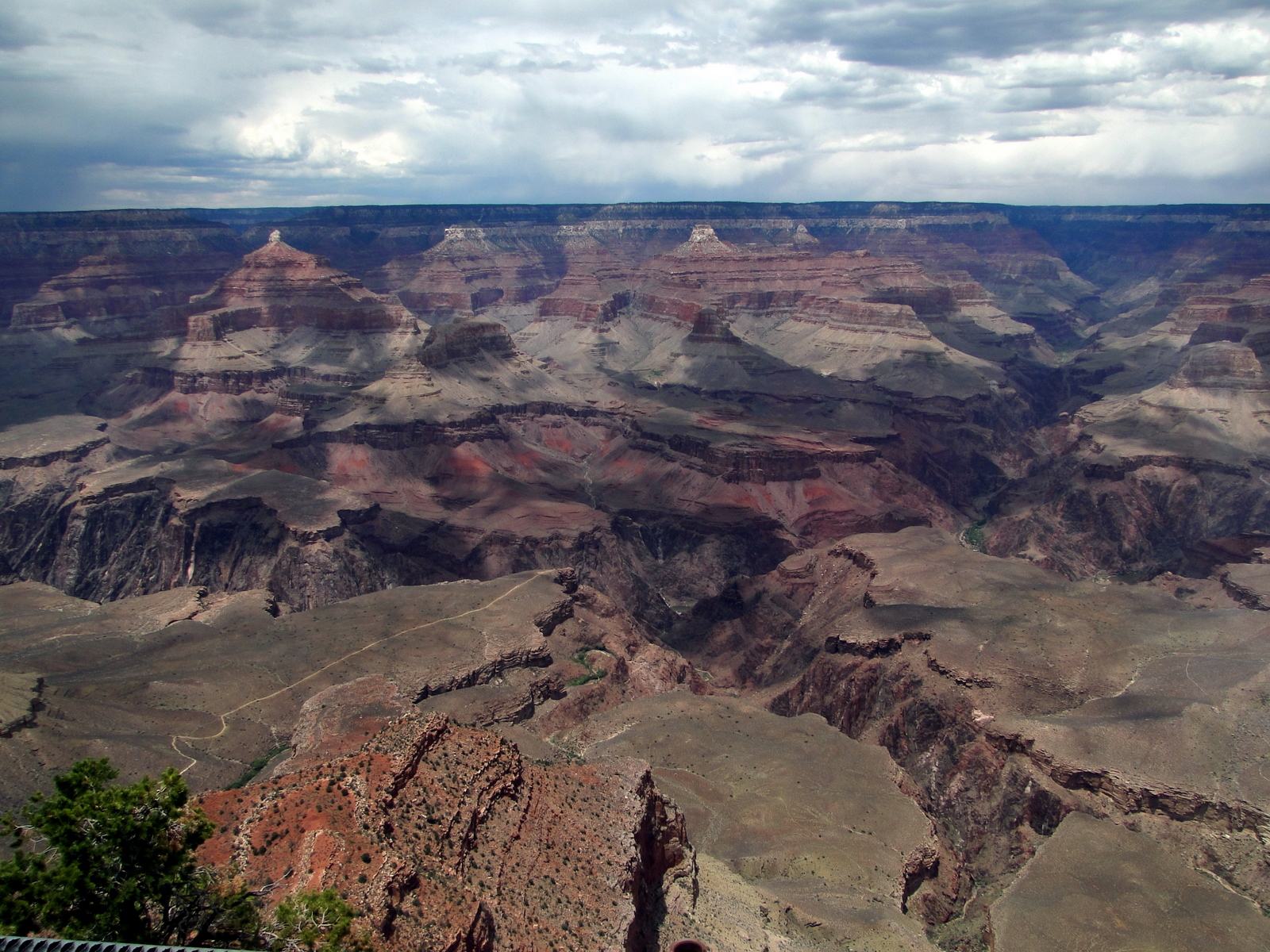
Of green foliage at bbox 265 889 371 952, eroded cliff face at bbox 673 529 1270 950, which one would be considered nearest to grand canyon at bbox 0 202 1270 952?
eroded cliff face at bbox 673 529 1270 950

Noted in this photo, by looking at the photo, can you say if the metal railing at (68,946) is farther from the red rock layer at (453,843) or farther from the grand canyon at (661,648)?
the grand canyon at (661,648)

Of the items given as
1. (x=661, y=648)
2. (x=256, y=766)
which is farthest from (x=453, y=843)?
(x=661, y=648)

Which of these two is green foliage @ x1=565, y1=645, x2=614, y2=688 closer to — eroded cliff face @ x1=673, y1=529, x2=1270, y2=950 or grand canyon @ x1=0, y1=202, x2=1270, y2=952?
grand canyon @ x1=0, y1=202, x2=1270, y2=952

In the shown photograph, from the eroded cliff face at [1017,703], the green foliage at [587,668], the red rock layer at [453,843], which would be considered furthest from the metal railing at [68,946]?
the green foliage at [587,668]

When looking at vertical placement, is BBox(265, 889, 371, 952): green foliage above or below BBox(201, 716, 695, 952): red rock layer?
above

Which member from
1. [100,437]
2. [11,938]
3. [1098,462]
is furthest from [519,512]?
[11,938]
